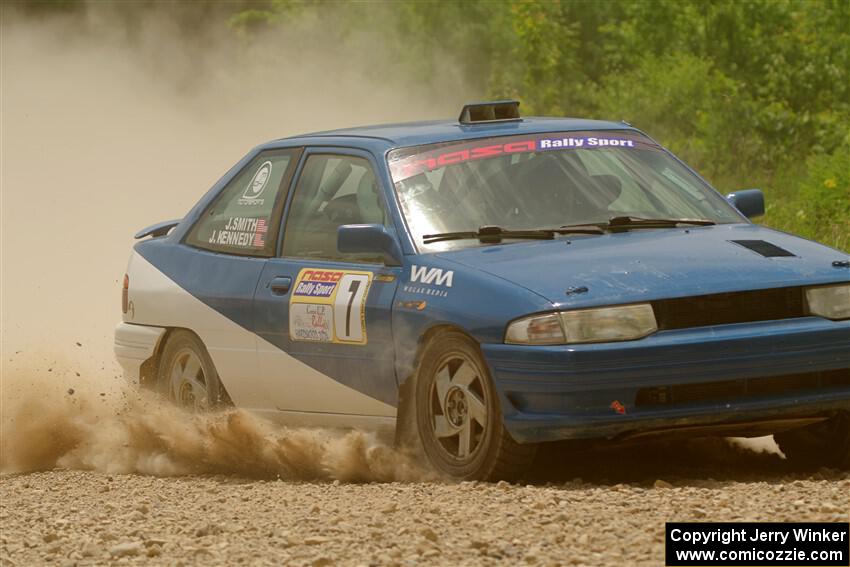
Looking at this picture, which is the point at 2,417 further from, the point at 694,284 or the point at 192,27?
the point at 192,27

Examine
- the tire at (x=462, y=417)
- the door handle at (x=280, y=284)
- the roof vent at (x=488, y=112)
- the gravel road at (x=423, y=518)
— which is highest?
the roof vent at (x=488, y=112)

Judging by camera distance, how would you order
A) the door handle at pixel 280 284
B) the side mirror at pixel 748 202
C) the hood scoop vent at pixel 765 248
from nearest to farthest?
the hood scoop vent at pixel 765 248
the door handle at pixel 280 284
the side mirror at pixel 748 202

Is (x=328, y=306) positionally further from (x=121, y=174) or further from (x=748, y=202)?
(x=121, y=174)

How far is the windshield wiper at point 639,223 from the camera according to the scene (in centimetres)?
816

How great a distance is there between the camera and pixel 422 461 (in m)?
7.73

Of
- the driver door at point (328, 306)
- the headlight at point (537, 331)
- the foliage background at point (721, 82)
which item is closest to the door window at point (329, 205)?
the driver door at point (328, 306)

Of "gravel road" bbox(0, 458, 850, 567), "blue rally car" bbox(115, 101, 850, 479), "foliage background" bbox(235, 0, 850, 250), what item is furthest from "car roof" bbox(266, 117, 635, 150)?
"foliage background" bbox(235, 0, 850, 250)

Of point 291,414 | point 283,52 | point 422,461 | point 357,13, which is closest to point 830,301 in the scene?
point 422,461

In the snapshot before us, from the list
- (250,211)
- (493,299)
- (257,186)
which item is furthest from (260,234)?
(493,299)

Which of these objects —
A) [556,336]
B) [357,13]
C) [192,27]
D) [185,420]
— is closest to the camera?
[556,336]

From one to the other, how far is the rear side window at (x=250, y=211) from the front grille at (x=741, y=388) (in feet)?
8.14

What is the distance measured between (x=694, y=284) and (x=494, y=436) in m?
0.96

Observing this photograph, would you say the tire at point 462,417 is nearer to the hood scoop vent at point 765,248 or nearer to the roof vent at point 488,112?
the hood scoop vent at point 765,248

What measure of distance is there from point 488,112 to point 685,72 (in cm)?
1158
